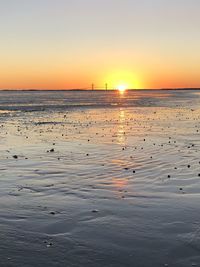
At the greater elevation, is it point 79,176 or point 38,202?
point 79,176

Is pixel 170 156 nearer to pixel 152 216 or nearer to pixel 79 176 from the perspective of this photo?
pixel 79 176

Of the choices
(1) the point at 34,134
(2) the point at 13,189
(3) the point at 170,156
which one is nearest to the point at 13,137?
(1) the point at 34,134

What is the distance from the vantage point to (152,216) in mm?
10125

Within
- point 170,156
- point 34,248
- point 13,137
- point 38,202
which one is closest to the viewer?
point 34,248

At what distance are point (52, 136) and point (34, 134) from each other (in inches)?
77.7

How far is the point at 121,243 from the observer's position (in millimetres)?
8414

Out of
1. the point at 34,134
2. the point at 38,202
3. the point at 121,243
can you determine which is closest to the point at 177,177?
the point at 38,202

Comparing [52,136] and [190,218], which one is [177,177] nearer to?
[190,218]

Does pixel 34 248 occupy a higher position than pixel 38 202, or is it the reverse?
pixel 38 202

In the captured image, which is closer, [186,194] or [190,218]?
[190,218]

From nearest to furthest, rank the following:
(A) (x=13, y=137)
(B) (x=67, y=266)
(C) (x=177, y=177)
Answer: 1. (B) (x=67, y=266)
2. (C) (x=177, y=177)
3. (A) (x=13, y=137)

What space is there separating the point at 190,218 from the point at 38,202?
4.29 meters

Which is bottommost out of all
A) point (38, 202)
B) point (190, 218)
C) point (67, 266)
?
point (67, 266)

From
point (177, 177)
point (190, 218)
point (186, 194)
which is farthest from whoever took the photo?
point (177, 177)
